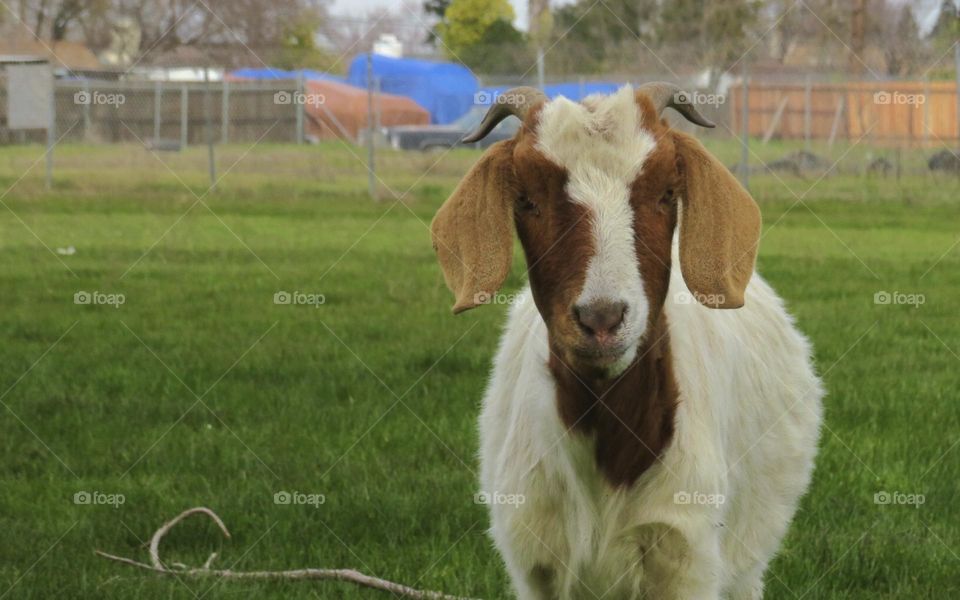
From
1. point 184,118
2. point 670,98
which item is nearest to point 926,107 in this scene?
point 184,118

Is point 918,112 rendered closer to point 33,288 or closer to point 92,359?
point 33,288

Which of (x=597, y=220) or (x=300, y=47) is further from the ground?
(x=597, y=220)

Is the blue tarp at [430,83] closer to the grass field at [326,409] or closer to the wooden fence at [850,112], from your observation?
the wooden fence at [850,112]

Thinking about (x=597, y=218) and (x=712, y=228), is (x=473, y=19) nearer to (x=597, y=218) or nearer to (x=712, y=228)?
(x=712, y=228)

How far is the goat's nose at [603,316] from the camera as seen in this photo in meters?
3.50

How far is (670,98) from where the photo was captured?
411cm

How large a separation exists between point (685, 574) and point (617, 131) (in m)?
1.19

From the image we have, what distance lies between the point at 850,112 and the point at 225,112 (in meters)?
10.8

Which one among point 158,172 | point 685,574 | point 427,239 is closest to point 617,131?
point 685,574

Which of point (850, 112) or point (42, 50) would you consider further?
point (42, 50)

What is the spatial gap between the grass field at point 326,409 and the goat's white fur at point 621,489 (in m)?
0.95

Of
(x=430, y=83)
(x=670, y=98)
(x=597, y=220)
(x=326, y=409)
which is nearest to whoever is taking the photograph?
(x=597, y=220)

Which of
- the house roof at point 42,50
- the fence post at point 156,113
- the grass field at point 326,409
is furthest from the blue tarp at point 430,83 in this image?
the grass field at point 326,409

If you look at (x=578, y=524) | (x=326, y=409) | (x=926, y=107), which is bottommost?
(x=926, y=107)
